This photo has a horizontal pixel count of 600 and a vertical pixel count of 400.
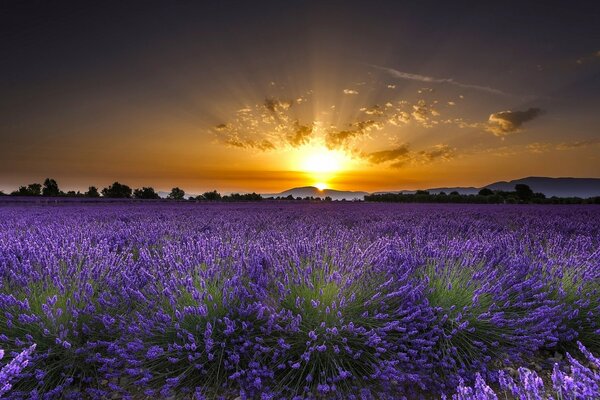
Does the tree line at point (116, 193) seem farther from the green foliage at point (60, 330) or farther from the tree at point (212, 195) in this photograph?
the green foliage at point (60, 330)

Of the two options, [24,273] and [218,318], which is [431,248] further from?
[24,273]

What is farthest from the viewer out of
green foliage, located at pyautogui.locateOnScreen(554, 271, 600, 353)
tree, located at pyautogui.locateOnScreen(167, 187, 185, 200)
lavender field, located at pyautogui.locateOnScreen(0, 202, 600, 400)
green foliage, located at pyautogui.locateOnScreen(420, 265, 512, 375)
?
tree, located at pyautogui.locateOnScreen(167, 187, 185, 200)

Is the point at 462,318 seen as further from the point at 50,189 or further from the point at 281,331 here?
the point at 50,189

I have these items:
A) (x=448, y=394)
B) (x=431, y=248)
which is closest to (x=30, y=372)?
(x=448, y=394)

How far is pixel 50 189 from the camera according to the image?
41156 millimetres

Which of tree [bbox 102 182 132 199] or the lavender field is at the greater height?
tree [bbox 102 182 132 199]

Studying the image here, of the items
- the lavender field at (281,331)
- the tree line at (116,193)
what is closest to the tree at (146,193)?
the tree line at (116,193)

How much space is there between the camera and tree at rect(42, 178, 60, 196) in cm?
3974

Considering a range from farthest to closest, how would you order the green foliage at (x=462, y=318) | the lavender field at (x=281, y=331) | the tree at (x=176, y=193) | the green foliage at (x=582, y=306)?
the tree at (x=176, y=193)
the green foliage at (x=582, y=306)
the green foliage at (x=462, y=318)
the lavender field at (x=281, y=331)

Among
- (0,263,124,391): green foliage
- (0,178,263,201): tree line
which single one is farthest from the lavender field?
(0,178,263,201): tree line

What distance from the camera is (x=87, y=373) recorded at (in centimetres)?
215

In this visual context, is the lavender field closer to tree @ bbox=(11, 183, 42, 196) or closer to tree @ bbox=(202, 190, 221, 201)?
tree @ bbox=(202, 190, 221, 201)

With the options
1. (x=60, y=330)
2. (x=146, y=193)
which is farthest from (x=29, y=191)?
(x=60, y=330)

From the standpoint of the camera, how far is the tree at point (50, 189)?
3974 centimetres
